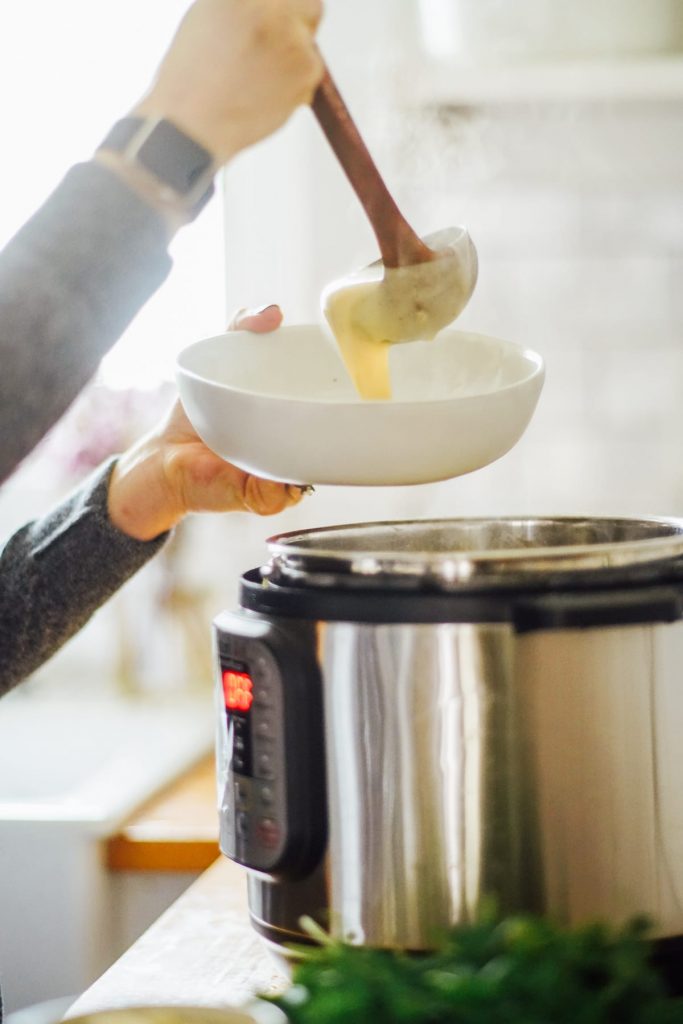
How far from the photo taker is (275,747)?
72cm

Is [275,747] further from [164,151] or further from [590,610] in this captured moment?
[164,151]

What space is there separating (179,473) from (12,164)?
1.21m

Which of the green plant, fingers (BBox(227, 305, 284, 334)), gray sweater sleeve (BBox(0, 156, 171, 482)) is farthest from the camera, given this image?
fingers (BBox(227, 305, 284, 334))

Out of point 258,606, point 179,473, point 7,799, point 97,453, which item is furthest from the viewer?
point 97,453

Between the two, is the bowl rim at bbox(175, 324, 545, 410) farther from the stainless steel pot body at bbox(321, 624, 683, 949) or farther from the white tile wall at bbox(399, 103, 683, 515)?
the white tile wall at bbox(399, 103, 683, 515)

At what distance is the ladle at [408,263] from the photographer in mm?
810

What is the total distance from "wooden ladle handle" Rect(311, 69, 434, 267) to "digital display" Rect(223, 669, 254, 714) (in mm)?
298

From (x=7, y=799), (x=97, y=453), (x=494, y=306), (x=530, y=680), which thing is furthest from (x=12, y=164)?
(x=530, y=680)

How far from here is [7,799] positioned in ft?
6.15

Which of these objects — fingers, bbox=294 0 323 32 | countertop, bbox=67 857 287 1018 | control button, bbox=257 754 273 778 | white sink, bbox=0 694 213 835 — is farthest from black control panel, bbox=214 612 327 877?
white sink, bbox=0 694 213 835

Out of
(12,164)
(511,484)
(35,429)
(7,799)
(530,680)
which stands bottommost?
(7,799)

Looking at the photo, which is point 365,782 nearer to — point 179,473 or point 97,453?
point 179,473

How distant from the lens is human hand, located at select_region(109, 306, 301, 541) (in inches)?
42.0

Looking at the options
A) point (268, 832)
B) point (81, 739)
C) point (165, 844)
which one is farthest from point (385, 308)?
point (81, 739)
